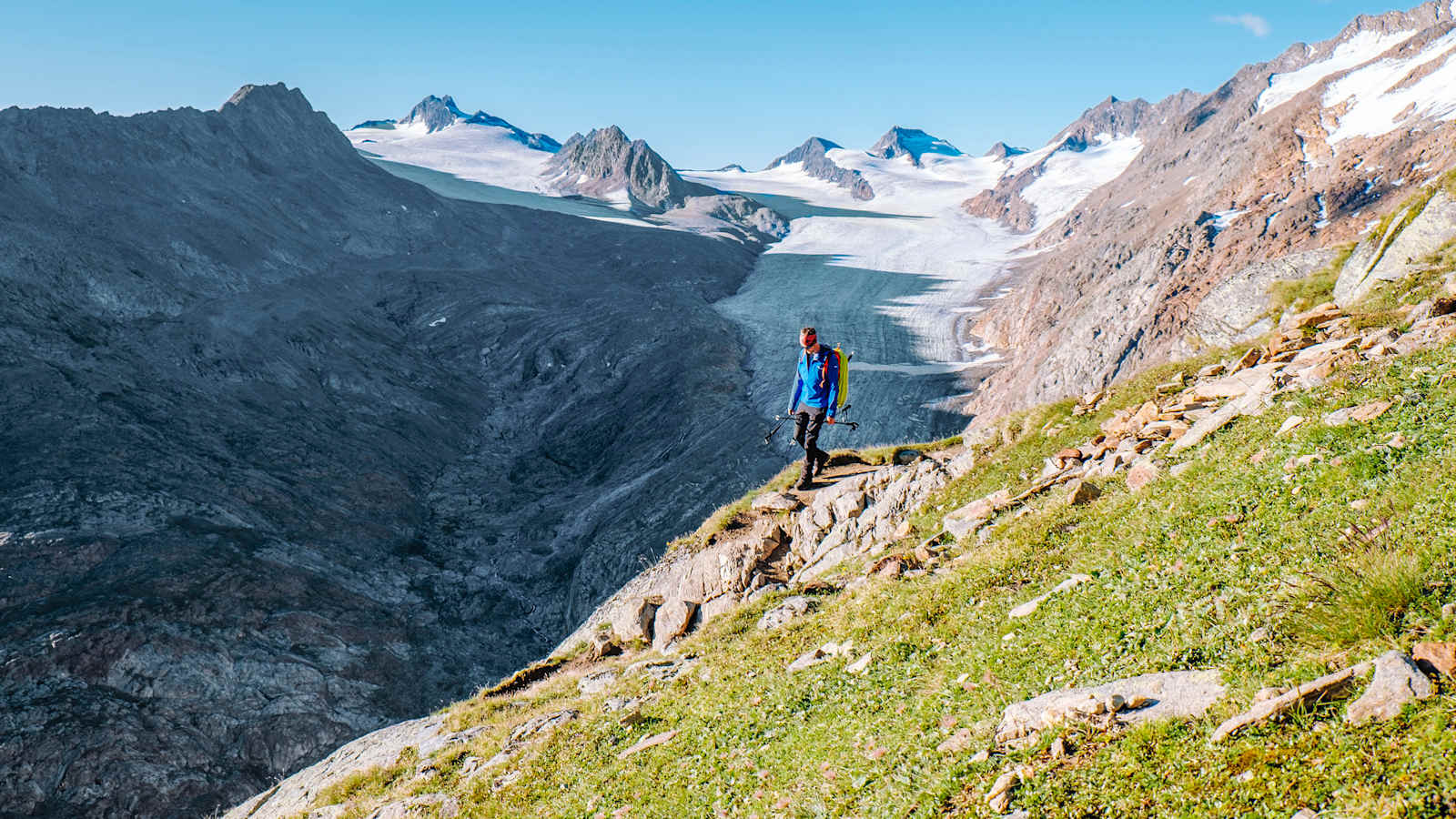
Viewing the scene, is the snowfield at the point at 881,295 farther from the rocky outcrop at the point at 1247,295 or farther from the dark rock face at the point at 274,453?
the rocky outcrop at the point at 1247,295

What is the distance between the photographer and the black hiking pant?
55.3 ft

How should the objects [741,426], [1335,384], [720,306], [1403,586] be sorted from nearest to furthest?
1. [1403,586]
2. [1335,384]
3. [741,426]
4. [720,306]

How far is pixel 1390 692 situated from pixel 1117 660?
228cm

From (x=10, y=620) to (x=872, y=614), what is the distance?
125ft

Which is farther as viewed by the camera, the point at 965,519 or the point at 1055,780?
the point at 965,519

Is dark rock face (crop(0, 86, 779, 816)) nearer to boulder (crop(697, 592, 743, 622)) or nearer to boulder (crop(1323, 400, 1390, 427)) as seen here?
boulder (crop(697, 592, 743, 622))

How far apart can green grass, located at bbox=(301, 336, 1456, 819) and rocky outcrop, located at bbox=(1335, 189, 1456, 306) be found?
969 centimetres

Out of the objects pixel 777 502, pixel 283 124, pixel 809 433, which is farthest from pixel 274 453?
pixel 283 124

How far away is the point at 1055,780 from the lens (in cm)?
564

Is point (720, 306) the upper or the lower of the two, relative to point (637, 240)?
lower

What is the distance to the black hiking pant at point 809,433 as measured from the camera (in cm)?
1684

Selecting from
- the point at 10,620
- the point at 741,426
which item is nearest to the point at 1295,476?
the point at 10,620

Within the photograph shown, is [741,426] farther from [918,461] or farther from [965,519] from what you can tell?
[965,519]

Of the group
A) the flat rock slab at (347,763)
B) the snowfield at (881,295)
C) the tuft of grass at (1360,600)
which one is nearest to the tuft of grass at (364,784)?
the flat rock slab at (347,763)
